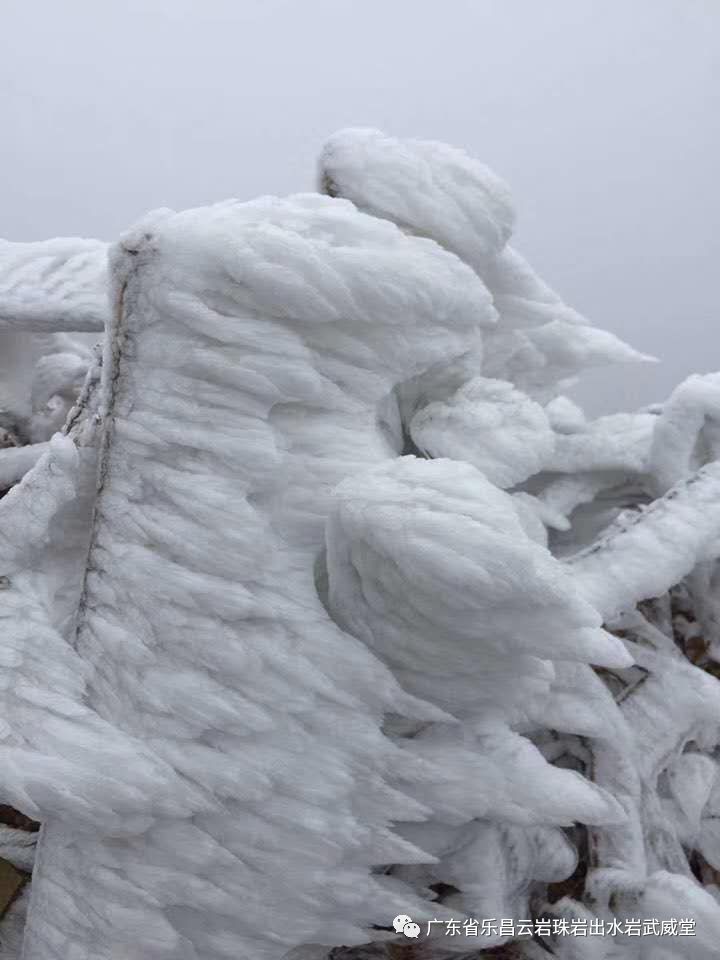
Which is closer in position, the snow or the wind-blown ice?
the wind-blown ice

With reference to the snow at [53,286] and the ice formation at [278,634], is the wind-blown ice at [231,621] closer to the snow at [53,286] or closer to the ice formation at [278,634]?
the ice formation at [278,634]

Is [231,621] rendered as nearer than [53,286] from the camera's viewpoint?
Yes

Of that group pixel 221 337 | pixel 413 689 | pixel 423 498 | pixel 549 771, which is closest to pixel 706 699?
pixel 549 771

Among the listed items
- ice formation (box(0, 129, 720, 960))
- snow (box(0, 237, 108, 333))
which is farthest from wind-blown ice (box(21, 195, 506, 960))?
snow (box(0, 237, 108, 333))

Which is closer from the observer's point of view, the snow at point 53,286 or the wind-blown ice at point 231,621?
the wind-blown ice at point 231,621

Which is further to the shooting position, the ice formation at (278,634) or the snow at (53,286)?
the snow at (53,286)

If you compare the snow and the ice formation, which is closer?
the ice formation

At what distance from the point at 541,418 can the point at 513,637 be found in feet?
1.00

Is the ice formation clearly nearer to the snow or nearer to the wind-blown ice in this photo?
the wind-blown ice

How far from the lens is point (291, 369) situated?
2.34 feet

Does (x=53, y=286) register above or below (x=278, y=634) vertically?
above

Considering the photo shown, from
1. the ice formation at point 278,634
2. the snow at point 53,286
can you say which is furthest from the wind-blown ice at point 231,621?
the snow at point 53,286

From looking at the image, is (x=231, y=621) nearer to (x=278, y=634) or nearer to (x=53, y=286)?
(x=278, y=634)

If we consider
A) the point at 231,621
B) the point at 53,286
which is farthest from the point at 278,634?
the point at 53,286
